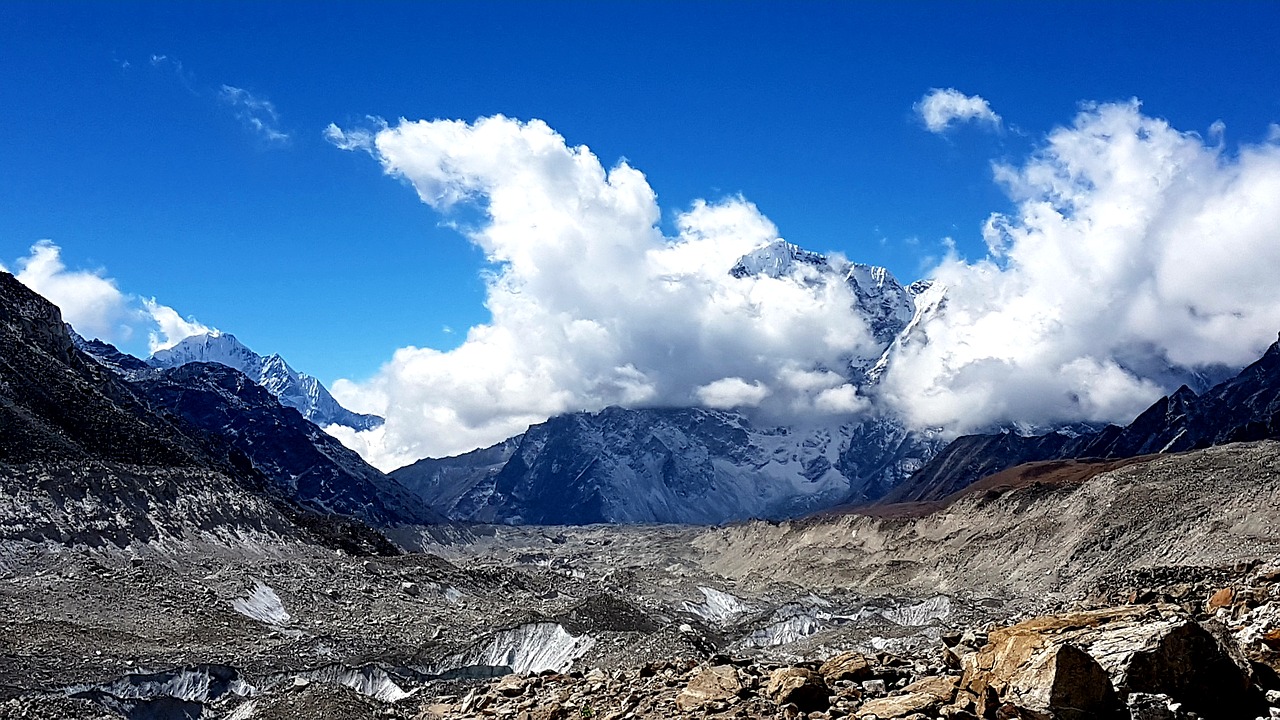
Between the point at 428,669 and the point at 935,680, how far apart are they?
35.6 metres

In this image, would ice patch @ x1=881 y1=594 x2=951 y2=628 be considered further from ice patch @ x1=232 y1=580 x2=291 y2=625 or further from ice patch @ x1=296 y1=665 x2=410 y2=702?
ice patch @ x1=232 y1=580 x2=291 y2=625

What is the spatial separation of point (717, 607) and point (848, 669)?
73097mm

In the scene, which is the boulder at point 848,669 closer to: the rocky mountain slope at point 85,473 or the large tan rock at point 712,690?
the large tan rock at point 712,690

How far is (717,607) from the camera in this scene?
292ft

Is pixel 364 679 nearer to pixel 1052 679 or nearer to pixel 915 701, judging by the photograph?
pixel 915 701

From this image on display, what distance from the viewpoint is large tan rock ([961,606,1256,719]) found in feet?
41.0

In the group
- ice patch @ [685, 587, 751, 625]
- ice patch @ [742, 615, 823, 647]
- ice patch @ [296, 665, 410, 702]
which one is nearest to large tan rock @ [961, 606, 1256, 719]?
ice patch @ [296, 665, 410, 702]

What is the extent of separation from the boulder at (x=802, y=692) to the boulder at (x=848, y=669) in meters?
0.89

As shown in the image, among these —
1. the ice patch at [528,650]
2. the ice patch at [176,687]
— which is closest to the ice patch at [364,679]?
the ice patch at [176,687]

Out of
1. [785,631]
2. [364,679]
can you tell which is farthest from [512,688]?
[785,631]

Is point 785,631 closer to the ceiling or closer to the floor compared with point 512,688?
closer to the ceiling

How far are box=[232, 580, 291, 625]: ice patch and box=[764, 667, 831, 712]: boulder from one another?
53553mm

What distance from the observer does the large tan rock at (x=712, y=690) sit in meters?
18.1

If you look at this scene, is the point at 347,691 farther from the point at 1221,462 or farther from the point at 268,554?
the point at 1221,462
